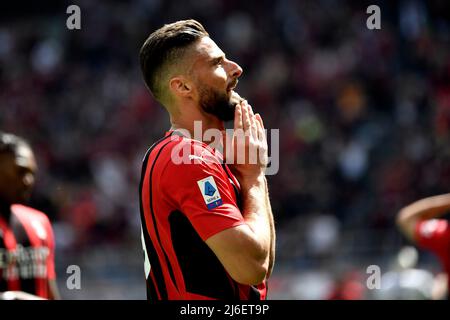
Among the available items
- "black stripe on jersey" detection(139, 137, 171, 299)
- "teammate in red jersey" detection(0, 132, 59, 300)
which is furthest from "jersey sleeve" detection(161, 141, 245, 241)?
"teammate in red jersey" detection(0, 132, 59, 300)

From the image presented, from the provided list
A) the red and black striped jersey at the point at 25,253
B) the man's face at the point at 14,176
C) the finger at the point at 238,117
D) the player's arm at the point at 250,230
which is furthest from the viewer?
the man's face at the point at 14,176

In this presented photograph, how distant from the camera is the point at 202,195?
3250 mm

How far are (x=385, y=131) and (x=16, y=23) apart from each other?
11.3m

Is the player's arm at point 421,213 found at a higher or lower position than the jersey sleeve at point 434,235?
higher

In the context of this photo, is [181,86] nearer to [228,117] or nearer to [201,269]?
[228,117]

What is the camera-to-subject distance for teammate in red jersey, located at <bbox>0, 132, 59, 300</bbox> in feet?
16.0

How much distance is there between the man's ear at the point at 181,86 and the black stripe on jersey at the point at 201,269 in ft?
2.00

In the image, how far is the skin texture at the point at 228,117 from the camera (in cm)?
326

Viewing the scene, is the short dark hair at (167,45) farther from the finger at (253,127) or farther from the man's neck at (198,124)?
the finger at (253,127)

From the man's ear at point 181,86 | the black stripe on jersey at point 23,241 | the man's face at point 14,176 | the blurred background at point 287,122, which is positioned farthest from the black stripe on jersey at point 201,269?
the blurred background at point 287,122

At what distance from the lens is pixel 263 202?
340 centimetres

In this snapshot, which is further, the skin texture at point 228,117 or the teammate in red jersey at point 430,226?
the teammate in red jersey at point 430,226

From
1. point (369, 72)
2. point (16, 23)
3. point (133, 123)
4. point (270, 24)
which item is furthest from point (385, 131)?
point (16, 23)
